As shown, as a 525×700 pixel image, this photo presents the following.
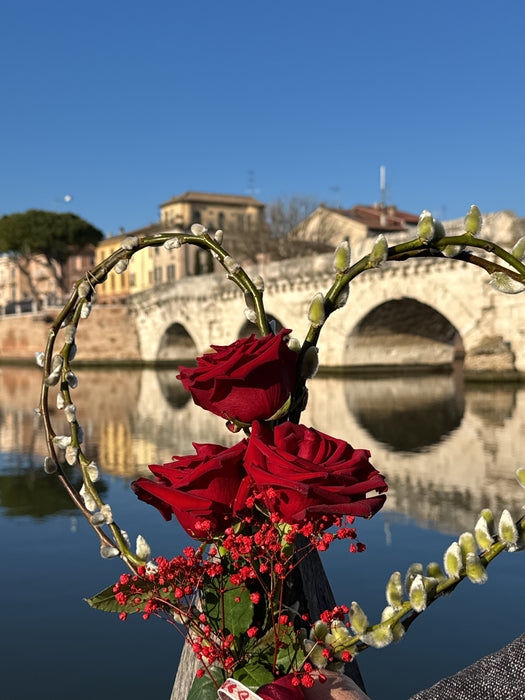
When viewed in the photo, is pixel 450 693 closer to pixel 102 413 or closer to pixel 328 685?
pixel 328 685

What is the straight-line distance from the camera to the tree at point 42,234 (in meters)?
42.5

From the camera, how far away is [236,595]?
121cm

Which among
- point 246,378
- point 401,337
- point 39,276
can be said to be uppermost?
point 39,276

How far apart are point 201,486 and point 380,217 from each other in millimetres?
46450

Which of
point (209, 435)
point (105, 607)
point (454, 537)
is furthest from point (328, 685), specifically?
point (209, 435)

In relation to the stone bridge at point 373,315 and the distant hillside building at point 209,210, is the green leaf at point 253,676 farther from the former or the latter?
the distant hillside building at point 209,210

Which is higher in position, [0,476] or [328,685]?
[328,685]

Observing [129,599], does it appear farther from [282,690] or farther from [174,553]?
[174,553]

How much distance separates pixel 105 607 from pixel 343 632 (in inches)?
18.1

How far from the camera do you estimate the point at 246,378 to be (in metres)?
1.21

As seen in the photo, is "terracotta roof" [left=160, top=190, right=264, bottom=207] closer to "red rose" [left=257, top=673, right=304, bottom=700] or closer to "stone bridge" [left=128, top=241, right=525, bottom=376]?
"stone bridge" [left=128, top=241, right=525, bottom=376]

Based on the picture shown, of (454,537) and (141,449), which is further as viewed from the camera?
(141,449)

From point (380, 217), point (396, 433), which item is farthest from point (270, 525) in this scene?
point (380, 217)

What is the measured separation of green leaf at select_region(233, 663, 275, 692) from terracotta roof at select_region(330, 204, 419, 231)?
4275cm
